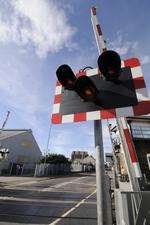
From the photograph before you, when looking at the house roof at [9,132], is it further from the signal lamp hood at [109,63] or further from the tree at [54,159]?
the signal lamp hood at [109,63]

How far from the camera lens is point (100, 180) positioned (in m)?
2.62

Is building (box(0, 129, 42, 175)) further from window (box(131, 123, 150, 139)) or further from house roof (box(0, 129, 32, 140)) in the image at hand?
window (box(131, 123, 150, 139))

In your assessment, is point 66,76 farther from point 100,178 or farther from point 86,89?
point 100,178

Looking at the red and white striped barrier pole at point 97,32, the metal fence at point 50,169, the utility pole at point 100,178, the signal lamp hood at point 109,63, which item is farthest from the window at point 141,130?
the utility pole at point 100,178

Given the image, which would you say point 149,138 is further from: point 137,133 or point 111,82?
point 111,82

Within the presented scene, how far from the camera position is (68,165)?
214 feet

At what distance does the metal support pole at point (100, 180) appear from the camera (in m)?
2.50

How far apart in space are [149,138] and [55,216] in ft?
79.2

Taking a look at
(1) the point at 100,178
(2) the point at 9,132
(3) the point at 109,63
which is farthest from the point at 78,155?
(1) the point at 100,178

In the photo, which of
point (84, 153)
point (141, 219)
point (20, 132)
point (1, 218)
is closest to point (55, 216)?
point (1, 218)

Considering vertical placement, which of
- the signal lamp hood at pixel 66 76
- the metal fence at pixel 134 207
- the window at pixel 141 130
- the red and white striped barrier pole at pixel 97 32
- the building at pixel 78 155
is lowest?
the metal fence at pixel 134 207

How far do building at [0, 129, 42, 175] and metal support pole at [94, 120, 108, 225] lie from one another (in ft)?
138

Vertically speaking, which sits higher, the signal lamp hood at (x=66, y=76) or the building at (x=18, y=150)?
the building at (x=18, y=150)

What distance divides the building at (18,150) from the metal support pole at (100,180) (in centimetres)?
4199
